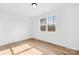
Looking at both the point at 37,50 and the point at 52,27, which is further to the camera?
the point at 52,27

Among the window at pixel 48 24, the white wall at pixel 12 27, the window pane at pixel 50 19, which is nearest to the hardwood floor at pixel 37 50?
the white wall at pixel 12 27

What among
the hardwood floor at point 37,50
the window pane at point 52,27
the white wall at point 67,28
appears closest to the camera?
the hardwood floor at point 37,50

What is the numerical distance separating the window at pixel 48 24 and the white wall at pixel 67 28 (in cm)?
20

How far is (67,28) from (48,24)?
1130mm

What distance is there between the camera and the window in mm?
3514

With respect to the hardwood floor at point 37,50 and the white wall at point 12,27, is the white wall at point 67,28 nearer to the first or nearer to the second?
the hardwood floor at point 37,50

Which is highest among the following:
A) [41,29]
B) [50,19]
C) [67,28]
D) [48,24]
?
[50,19]

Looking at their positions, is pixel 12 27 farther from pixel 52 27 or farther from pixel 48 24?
pixel 52 27

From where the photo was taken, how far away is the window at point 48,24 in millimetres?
3514

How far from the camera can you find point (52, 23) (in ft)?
11.6

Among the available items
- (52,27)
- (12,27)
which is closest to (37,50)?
(52,27)

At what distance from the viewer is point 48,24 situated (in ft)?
12.3

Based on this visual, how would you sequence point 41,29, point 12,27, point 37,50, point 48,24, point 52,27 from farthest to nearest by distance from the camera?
1. point 41,29
2. point 12,27
3. point 48,24
4. point 52,27
5. point 37,50

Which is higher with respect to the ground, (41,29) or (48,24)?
(48,24)
